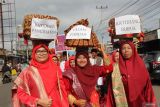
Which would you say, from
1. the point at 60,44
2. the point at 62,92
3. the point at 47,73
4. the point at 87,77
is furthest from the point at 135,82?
the point at 60,44

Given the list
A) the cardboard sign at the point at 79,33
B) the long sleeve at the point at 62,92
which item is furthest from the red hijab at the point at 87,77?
the cardboard sign at the point at 79,33

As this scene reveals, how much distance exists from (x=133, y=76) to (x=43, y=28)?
3.98 feet

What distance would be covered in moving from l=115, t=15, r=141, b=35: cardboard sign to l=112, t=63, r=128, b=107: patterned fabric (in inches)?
24.7

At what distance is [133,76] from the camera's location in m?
5.96

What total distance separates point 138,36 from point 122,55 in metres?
0.71

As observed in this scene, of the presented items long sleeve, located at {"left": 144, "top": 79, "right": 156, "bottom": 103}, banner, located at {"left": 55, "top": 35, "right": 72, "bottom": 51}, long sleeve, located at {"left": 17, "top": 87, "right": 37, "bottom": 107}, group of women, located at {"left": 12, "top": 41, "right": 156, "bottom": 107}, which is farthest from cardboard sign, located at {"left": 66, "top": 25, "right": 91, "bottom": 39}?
banner, located at {"left": 55, "top": 35, "right": 72, "bottom": 51}

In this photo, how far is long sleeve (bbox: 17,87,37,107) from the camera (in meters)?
5.49

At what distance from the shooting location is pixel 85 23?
6.54 meters

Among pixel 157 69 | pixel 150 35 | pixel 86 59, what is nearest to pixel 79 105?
pixel 86 59

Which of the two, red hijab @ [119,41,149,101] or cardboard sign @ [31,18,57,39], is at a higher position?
cardboard sign @ [31,18,57,39]

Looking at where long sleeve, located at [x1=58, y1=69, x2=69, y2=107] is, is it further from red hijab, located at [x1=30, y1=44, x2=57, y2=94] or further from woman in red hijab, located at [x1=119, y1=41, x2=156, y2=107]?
woman in red hijab, located at [x1=119, y1=41, x2=156, y2=107]

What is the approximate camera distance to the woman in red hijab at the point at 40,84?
219 inches

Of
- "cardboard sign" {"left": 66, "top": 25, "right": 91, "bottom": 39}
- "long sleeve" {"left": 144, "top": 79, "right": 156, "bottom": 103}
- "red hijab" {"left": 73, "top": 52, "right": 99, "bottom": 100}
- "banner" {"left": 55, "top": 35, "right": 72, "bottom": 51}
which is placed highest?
"banner" {"left": 55, "top": 35, "right": 72, "bottom": 51}

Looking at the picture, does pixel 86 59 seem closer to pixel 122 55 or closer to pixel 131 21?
pixel 122 55
